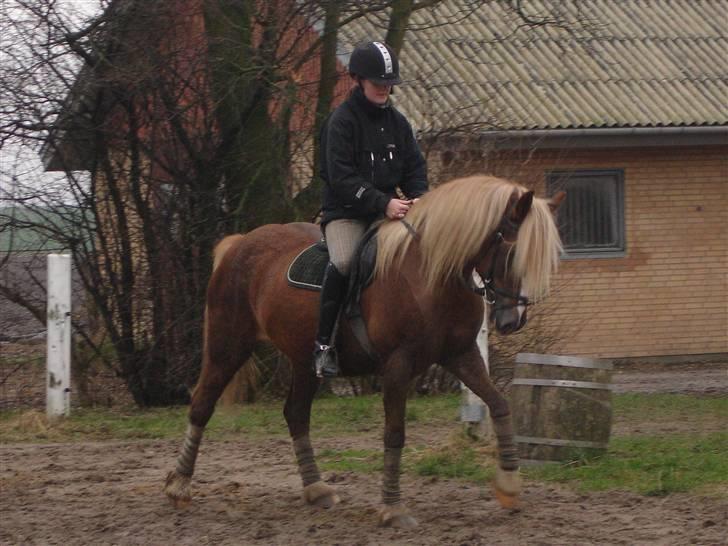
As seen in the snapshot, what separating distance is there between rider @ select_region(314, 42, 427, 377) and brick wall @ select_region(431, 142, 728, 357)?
35.5 ft

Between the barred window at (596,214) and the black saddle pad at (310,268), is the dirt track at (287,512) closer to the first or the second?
the black saddle pad at (310,268)

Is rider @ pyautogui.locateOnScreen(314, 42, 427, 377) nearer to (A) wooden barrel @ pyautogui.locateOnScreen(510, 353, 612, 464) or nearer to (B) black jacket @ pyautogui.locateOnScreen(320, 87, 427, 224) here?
(B) black jacket @ pyautogui.locateOnScreen(320, 87, 427, 224)

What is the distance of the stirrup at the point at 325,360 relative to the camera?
7062 mm

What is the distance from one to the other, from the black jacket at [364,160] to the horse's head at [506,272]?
0.79 metres

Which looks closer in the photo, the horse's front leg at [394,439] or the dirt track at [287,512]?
the dirt track at [287,512]

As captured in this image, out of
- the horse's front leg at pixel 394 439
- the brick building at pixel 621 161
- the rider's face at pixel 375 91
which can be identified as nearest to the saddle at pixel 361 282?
the horse's front leg at pixel 394 439

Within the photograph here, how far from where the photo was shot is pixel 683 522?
6.48m

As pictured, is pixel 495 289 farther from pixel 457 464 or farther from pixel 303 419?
pixel 457 464

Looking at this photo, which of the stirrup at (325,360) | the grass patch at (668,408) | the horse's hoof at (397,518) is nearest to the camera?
the horse's hoof at (397,518)

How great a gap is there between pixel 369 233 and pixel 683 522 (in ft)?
8.03

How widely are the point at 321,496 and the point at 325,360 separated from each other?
924 millimetres

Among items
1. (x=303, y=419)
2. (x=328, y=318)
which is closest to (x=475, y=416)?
(x=303, y=419)

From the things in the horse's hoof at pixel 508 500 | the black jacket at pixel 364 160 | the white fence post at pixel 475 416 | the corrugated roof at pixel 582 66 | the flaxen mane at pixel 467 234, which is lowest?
the horse's hoof at pixel 508 500

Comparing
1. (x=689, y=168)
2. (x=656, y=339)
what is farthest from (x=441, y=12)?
(x=656, y=339)
